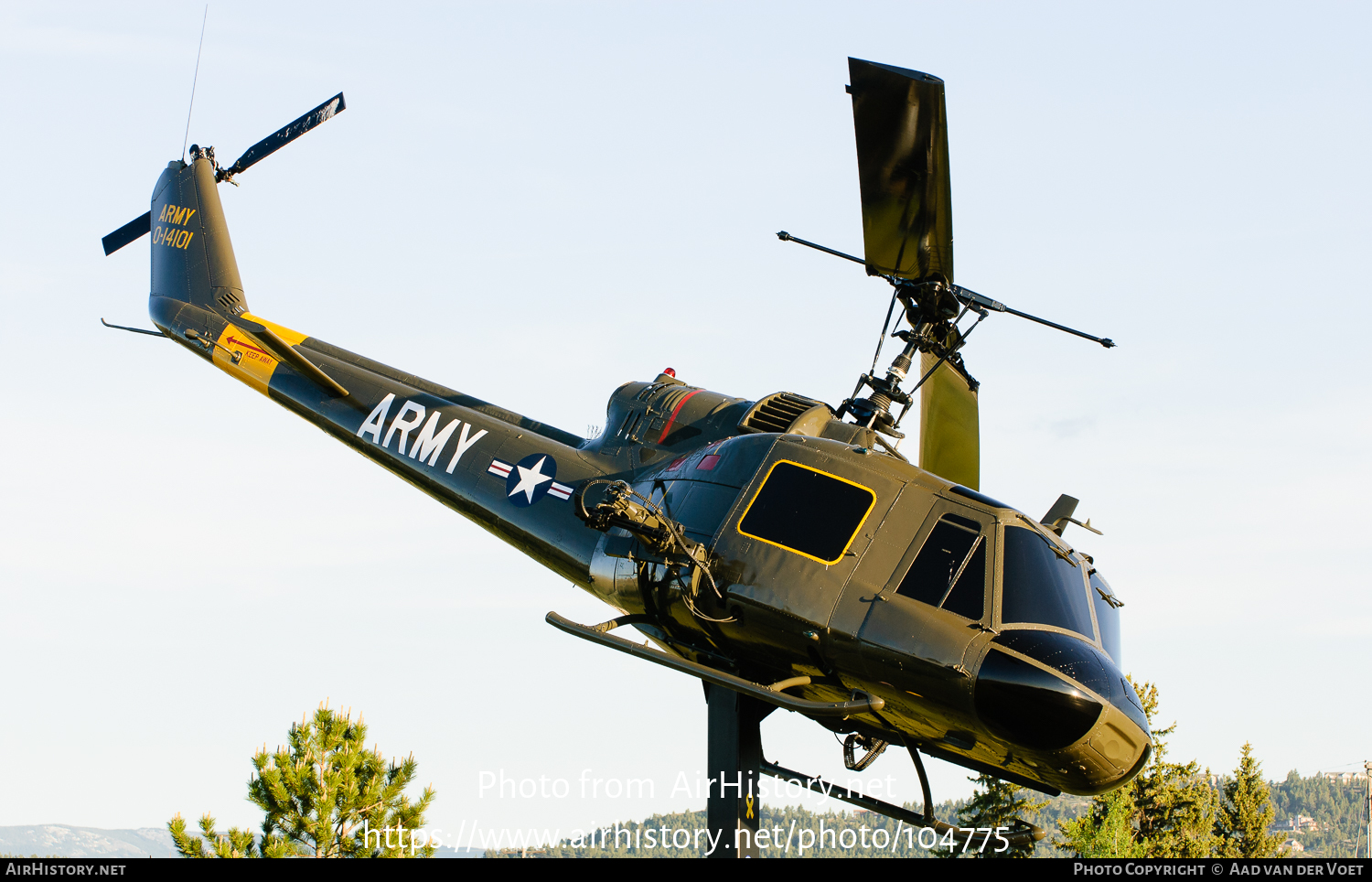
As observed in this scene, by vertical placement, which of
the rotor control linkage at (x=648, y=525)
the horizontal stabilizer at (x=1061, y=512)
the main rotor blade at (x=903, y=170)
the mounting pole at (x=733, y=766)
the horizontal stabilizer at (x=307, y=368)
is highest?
the horizontal stabilizer at (x=307, y=368)

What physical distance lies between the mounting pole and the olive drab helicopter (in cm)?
2

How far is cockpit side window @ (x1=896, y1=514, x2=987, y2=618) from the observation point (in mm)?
9078

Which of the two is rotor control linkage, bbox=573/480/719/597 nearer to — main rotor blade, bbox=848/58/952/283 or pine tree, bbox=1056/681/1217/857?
main rotor blade, bbox=848/58/952/283

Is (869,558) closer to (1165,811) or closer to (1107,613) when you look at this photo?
(1107,613)

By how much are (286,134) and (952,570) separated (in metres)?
13.0

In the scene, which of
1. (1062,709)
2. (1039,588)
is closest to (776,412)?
(1039,588)

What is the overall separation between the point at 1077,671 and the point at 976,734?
2.95 ft

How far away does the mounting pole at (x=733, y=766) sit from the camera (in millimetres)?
10383

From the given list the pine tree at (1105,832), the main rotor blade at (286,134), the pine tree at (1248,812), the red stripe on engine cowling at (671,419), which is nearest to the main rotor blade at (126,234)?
the main rotor blade at (286,134)

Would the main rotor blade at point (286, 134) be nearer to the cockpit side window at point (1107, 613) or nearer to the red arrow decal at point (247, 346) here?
the red arrow decal at point (247, 346)

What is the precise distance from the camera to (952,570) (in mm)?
9219

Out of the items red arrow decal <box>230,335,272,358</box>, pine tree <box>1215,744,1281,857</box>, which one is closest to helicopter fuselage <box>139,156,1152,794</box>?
red arrow decal <box>230,335,272,358</box>

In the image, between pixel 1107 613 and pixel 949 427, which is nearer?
pixel 1107 613

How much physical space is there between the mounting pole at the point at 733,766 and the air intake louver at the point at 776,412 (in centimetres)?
244
